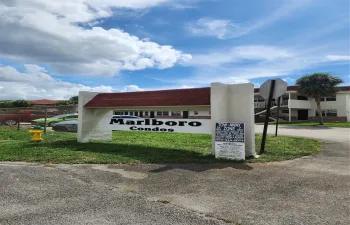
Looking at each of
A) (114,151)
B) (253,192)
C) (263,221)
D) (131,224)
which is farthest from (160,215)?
(114,151)

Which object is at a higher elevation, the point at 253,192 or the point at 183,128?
the point at 183,128

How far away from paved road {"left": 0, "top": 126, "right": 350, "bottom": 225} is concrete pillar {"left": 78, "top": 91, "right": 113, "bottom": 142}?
15.4ft

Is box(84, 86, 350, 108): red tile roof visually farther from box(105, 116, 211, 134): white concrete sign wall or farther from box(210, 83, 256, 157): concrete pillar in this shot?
box(105, 116, 211, 134): white concrete sign wall

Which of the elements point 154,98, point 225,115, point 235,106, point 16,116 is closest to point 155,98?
point 154,98

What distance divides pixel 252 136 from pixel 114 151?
173 inches

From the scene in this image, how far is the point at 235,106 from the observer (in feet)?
30.0

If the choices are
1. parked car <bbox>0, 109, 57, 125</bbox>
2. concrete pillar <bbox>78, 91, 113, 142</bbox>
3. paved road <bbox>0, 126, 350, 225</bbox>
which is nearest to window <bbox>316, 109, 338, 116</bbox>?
parked car <bbox>0, 109, 57, 125</bbox>

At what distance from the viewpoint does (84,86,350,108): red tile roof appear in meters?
9.16

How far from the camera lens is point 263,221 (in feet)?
12.8

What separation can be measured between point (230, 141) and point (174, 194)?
3.71 meters

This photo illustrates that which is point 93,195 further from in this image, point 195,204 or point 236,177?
point 236,177

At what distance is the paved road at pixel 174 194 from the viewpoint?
399 cm

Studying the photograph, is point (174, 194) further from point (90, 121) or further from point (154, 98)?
point (90, 121)

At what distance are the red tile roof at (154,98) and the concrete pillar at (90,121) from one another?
260mm
